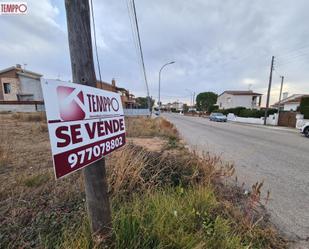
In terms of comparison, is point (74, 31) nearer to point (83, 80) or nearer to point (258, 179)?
point (83, 80)

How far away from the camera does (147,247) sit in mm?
1643

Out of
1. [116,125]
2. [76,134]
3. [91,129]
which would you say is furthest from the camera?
[116,125]

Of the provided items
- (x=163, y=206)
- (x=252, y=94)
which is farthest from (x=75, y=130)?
(x=252, y=94)

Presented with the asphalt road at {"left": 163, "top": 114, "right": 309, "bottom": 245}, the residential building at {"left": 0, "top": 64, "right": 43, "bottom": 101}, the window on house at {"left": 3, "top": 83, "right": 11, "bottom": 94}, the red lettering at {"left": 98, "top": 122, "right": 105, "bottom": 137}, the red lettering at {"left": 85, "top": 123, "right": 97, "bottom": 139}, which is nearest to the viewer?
the red lettering at {"left": 85, "top": 123, "right": 97, "bottom": 139}

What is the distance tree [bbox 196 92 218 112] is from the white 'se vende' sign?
2576 inches

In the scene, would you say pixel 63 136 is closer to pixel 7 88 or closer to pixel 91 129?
pixel 91 129

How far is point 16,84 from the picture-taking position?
31.4 m

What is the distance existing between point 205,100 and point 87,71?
67.0 metres

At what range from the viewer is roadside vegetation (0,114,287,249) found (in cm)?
174

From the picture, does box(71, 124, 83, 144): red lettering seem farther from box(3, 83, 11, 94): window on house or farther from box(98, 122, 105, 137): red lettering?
box(3, 83, 11, 94): window on house

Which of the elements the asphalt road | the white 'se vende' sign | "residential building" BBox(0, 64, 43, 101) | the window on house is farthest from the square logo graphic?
the window on house

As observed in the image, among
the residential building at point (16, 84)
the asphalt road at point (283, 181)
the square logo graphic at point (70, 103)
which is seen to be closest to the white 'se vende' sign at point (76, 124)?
the square logo graphic at point (70, 103)

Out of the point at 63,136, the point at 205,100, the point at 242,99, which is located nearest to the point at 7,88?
the point at 63,136

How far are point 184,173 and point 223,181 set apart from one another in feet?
Answer: 3.68
